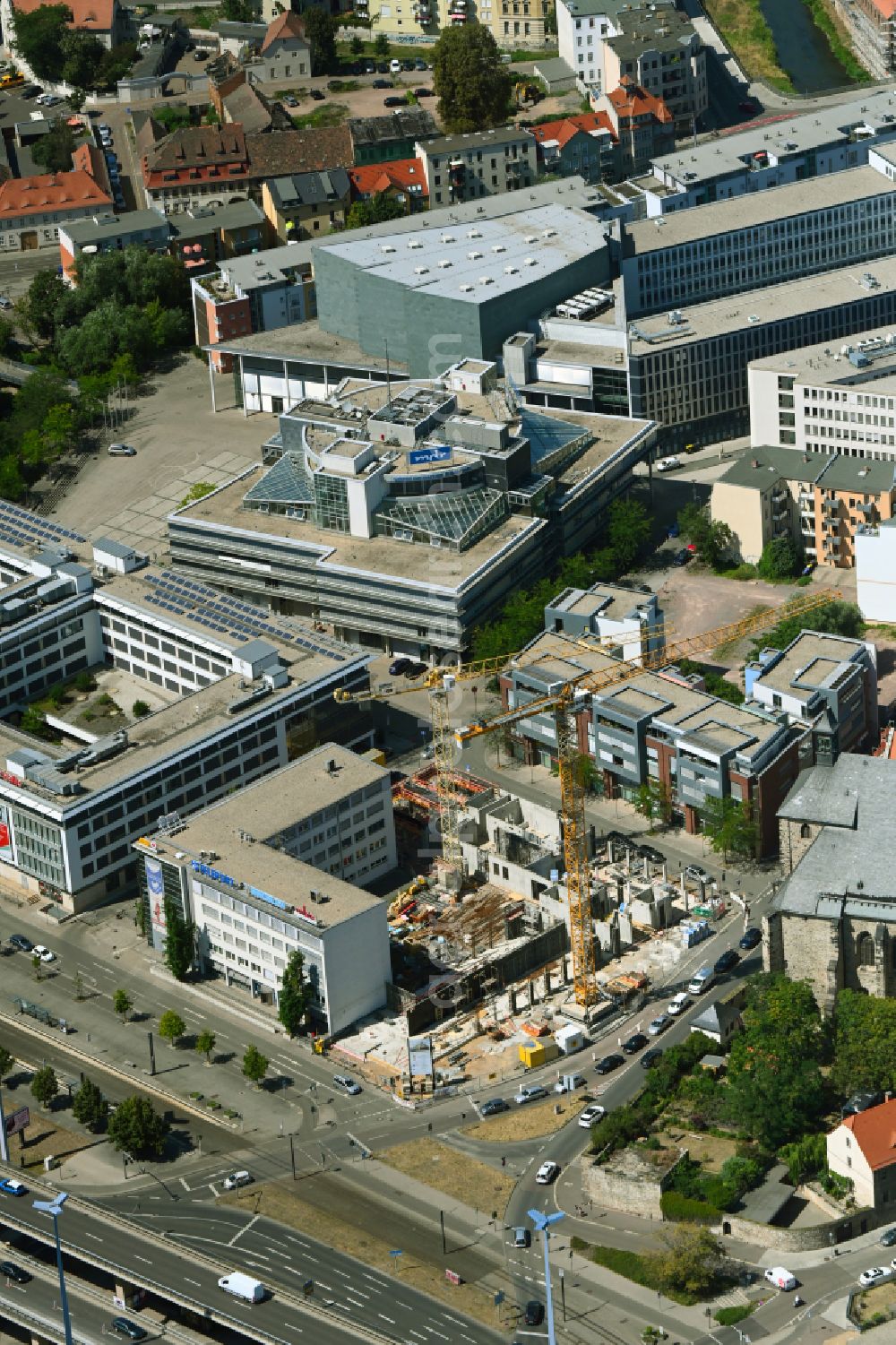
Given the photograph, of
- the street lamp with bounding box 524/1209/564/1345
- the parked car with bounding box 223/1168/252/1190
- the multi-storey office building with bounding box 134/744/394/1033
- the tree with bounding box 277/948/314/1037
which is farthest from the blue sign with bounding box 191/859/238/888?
the street lamp with bounding box 524/1209/564/1345

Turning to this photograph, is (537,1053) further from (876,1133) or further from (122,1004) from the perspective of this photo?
(122,1004)

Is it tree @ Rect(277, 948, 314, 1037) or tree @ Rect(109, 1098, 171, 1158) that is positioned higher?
tree @ Rect(277, 948, 314, 1037)

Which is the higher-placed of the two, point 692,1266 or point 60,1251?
point 60,1251

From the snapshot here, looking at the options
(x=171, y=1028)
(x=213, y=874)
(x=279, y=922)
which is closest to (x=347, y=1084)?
(x=279, y=922)

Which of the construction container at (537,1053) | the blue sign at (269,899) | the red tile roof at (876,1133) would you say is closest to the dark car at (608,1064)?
the construction container at (537,1053)

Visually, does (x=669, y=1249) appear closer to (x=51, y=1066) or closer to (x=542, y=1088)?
(x=542, y=1088)

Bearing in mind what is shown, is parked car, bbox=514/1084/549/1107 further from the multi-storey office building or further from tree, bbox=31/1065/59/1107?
tree, bbox=31/1065/59/1107

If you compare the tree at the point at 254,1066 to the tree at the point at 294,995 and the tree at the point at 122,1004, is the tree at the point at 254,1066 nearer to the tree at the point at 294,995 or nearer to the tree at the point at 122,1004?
the tree at the point at 294,995
